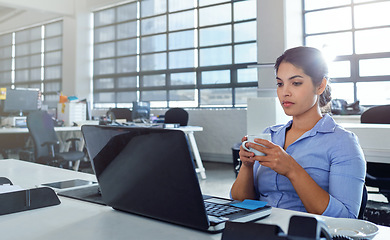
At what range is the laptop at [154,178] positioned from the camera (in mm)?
720

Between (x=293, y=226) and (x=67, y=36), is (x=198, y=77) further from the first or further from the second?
(x=293, y=226)

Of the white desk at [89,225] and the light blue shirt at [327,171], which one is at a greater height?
the light blue shirt at [327,171]

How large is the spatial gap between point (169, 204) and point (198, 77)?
20.9 ft

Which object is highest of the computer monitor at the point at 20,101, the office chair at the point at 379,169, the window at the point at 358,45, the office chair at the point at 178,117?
the window at the point at 358,45

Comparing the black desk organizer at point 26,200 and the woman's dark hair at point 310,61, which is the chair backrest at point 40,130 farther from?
the woman's dark hair at point 310,61

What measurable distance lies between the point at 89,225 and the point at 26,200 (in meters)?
0.26

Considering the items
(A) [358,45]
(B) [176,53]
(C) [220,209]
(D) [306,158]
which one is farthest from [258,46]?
(C) [220,209]

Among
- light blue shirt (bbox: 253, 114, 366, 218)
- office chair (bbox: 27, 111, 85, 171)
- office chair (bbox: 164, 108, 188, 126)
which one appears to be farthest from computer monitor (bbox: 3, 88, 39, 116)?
light blue shirt (bbox: 253, 114, 366, 218)

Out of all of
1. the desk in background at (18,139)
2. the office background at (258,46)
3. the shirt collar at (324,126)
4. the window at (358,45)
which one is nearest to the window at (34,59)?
the office background at (258,46)

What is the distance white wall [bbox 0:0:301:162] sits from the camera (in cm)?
566

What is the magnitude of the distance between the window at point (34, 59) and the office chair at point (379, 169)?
7.95m

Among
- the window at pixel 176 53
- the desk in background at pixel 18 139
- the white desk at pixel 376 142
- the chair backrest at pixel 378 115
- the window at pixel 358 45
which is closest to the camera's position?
the white desk at pixel 376 142

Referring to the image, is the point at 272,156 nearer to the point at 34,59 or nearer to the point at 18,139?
the point at 18,139

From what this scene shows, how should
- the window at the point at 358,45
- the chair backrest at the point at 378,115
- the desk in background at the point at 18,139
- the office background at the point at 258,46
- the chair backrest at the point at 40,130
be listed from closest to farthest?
1. the chair backrest at the point at 378,115
2. the chair backrest at the point at 40,130
3. the window at the point at 358,45
4. the desk in background at the point at 18,139
5. the office background at the point at 258,46
